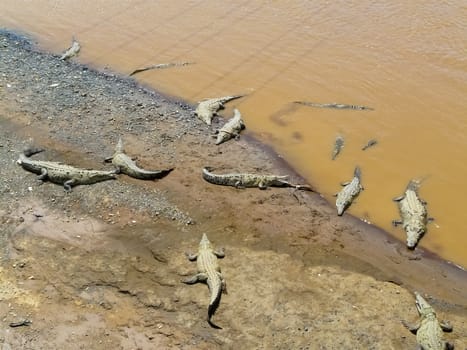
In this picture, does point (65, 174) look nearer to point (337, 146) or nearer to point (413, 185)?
point (337, 146)

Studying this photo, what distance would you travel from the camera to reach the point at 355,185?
999cm

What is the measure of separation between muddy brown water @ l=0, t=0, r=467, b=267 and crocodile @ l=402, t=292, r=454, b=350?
1542mm

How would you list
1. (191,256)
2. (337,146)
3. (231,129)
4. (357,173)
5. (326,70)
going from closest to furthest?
1. (191,256)
2. (357,173)
3. (337,146)
4. (231,129)
5. (326,70)

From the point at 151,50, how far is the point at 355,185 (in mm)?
7079

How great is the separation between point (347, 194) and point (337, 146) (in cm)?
159

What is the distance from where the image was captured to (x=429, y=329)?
291 inches

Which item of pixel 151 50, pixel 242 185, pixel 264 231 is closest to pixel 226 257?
pixel 264 231

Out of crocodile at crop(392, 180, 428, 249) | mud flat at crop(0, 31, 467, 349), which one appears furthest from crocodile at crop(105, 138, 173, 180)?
crocodile at crop(392, 180, 428, 249)

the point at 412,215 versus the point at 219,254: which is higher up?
the point at 412,215

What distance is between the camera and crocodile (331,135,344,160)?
430 inches

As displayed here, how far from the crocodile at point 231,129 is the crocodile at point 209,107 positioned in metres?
0.47

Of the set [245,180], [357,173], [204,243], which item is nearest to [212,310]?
[204,243]

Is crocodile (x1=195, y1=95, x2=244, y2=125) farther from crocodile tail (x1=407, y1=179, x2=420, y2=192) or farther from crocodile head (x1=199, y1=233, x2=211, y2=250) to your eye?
crocodile tail (x1=407, y1=179, x2=420, y2=192)

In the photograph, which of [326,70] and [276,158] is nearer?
[276,158]
